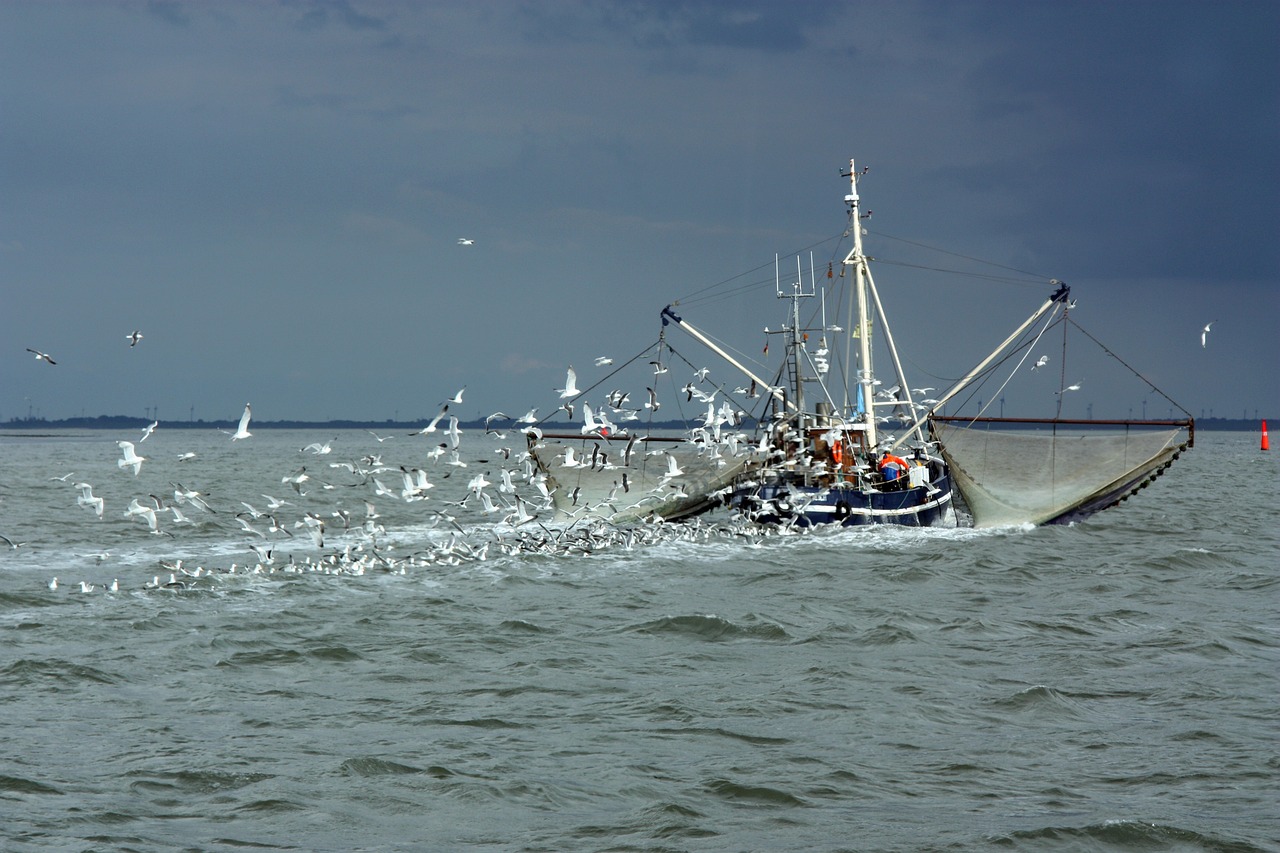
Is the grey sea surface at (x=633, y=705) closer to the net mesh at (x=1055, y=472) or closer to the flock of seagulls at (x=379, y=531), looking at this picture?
the flock of seagulls at (x=379, y=531)

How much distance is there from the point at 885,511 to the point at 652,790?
1060 inches

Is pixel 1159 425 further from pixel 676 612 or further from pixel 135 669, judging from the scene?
pixel 135 669

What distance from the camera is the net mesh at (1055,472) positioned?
39531mm

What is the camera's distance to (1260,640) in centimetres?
1973

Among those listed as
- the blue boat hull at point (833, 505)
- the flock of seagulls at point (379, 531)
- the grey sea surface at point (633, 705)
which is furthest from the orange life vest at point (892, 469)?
the grey sea surface at point (633, 705)

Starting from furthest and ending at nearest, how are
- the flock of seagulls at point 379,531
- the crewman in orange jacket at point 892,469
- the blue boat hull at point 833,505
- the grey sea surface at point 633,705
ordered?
1. the crewman in orange jacket at point 892,469
2. the blue boat hull at point 833,505
3. the flock of seagulls at point 379,531
4. the grey sea surface at point 633,705

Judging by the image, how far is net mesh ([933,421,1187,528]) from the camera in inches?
1556

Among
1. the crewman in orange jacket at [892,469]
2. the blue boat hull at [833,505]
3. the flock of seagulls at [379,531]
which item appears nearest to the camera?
the flock of seagulls at [379,531]

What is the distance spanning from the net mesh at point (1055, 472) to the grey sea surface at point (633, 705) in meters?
9.77

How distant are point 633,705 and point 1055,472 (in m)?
29.7

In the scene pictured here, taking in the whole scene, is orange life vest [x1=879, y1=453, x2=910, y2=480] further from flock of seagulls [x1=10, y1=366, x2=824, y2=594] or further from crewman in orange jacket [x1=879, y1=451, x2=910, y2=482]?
flock of seagulls [x1=10, y1=366, x2=824, y2=594]

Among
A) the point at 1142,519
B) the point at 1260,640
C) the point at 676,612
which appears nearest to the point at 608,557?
the point at 676,612

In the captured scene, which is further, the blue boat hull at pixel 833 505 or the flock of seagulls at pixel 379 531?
the blue boat hull at pixel 833 505

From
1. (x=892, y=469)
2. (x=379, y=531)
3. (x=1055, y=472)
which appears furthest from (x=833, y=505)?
(x=379, y=531)
